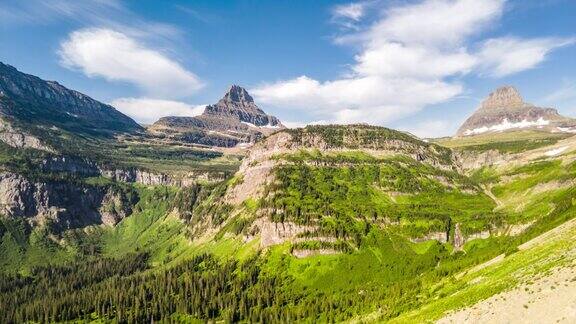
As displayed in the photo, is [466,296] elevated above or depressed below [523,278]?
below

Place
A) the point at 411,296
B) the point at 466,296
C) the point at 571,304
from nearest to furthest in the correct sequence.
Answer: the point at 571,304 < the point at 466,296 < the point at 411,296

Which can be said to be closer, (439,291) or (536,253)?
(536,253)

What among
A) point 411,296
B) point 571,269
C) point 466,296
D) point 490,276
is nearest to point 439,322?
point 466,296

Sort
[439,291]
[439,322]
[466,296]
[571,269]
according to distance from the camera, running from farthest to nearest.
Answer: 1. [439,291]
2. [466,296]
3. [439,322]
4. [571,269]

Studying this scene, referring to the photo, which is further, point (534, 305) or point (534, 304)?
point (534, 304)

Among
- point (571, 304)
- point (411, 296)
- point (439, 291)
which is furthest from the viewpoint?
point (411, 296)

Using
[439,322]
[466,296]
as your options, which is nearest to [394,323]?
[466,296]

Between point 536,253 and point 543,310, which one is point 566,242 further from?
point 543,310

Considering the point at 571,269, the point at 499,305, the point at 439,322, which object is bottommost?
the point at 439,322

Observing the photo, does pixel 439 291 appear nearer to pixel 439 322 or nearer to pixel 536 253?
pixel 536 253
